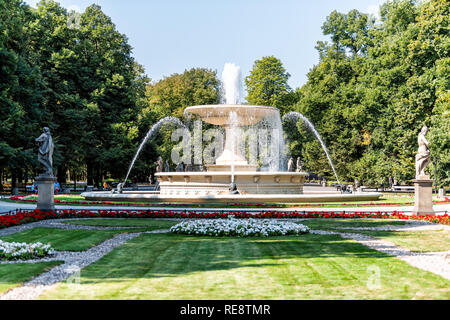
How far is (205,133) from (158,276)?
4689 cm

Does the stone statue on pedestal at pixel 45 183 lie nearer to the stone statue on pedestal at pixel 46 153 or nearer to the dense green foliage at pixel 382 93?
the stone statue on pedestal at pixel 46 153

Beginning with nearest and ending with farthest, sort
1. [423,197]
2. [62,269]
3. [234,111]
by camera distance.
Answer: [62,269] < [423,197] < [234,111]

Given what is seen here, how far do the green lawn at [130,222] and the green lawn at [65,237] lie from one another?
145cm

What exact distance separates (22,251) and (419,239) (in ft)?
31.8

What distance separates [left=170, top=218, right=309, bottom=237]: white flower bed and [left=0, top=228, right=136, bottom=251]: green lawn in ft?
7.13

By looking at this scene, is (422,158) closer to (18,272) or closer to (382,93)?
(18,272)

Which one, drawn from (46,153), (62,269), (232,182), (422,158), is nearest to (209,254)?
(62,269)

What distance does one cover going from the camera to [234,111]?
2938cm

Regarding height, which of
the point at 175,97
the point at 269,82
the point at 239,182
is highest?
the point at 269,82

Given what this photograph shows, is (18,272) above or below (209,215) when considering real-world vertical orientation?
below

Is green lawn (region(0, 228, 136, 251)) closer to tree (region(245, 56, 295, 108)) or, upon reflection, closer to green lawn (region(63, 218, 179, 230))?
green lawn (region(63, 218, 179, 230))

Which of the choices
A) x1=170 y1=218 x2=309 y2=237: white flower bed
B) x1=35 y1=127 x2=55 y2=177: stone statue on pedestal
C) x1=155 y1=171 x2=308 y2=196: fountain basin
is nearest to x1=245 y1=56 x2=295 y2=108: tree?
x1=155 y1=171 x2=308 y2=196: fountain basin

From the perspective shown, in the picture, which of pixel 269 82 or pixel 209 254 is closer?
pixel 209 254
